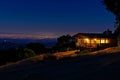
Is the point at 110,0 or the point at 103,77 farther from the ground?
the point at 110,0

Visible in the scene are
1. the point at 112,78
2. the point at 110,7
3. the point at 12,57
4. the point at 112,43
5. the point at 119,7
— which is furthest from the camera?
the point at 112,43

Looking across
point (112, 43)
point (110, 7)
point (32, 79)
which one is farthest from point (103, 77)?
point (112, 43)

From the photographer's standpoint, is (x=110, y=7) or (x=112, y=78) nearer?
(x=112, y=78)

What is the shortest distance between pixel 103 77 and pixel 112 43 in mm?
47585

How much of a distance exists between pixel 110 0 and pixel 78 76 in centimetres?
2025

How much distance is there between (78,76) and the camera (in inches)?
584

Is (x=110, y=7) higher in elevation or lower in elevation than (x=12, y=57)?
higher

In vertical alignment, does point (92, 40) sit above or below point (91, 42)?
above

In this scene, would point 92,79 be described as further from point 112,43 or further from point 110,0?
point 112,43

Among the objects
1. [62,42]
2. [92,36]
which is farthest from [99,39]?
[62,42]

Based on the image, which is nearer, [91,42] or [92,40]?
[91,42]

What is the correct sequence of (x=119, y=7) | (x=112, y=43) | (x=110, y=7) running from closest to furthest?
(x=119, y=7) → (x=110, y=7) → (x=112, y=43)

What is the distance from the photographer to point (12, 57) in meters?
43.1

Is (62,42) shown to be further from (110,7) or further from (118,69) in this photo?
(118,69)
